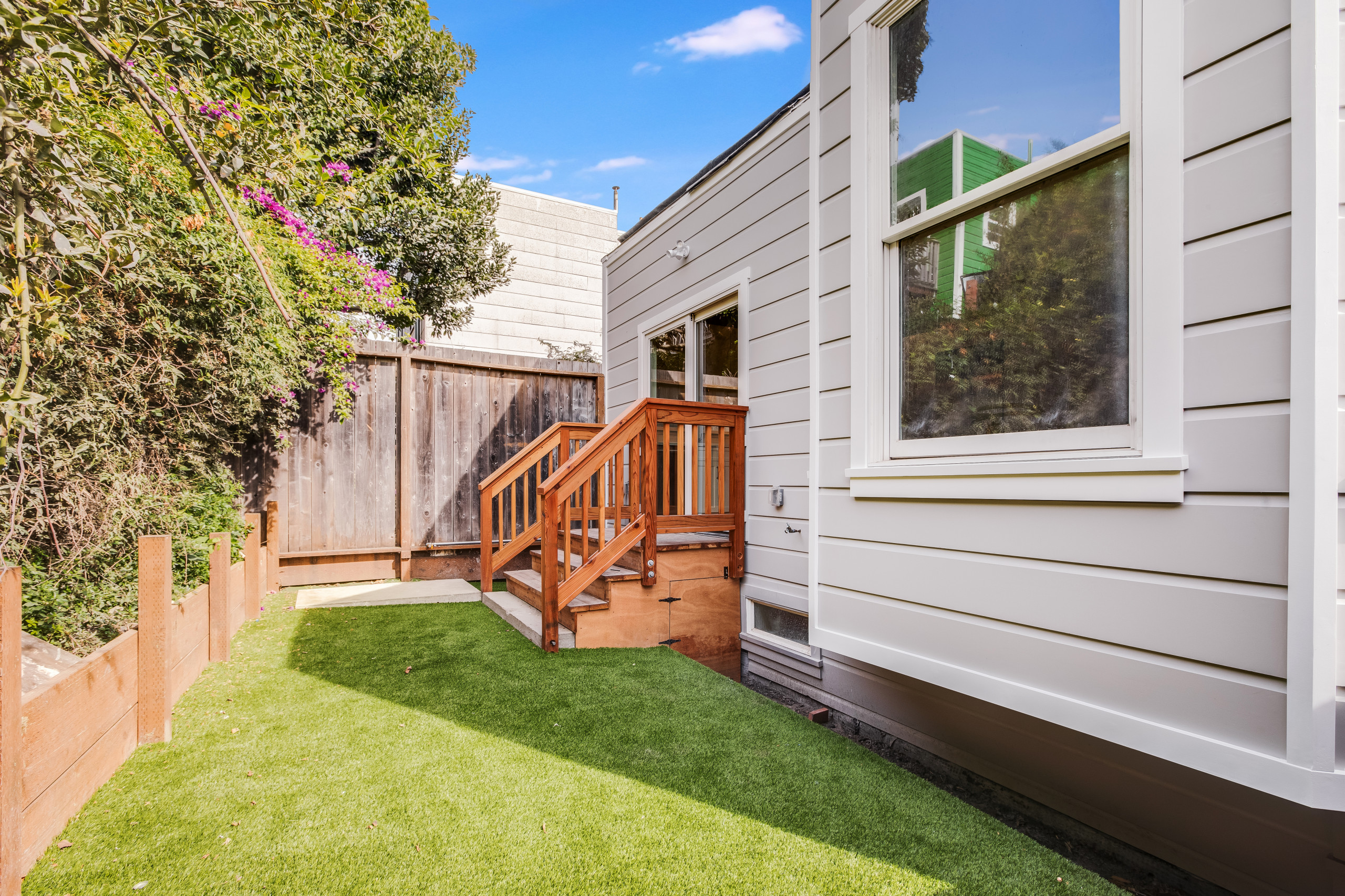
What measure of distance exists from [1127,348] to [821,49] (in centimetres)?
180

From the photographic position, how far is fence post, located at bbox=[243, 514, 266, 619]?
373 centimetres

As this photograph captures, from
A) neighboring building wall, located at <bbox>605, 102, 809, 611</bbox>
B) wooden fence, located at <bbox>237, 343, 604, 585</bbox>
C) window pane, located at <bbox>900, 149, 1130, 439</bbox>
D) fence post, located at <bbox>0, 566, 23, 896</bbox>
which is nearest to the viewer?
fence post, located at <bbox>0, 566, 23, 896</bbox>

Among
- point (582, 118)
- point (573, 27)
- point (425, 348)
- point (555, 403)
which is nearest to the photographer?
point (425, 348)

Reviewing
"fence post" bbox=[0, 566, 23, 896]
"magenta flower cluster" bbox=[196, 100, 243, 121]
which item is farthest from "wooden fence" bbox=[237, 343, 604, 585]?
"fence post" bbox=[0, 566, 23, 896]

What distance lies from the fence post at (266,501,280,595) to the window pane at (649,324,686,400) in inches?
118

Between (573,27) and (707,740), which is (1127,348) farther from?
(573,27)

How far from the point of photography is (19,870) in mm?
1352

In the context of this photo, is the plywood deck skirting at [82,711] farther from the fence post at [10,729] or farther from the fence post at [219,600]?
the fence post at [219,600]

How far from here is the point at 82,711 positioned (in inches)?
66.4

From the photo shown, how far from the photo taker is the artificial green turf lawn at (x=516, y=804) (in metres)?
1.50

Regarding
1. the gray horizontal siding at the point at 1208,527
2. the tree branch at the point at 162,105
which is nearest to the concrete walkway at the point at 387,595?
the tree branch at the point at 162,105

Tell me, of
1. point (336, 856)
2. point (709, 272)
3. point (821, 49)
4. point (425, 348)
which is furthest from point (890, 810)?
point (425, 348)

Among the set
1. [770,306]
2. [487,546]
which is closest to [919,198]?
[770,306]

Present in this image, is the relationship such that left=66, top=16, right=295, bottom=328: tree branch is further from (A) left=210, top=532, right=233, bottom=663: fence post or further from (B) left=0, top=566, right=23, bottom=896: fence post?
(A) left=210, top=532, right=233, bottom=663: fence post
